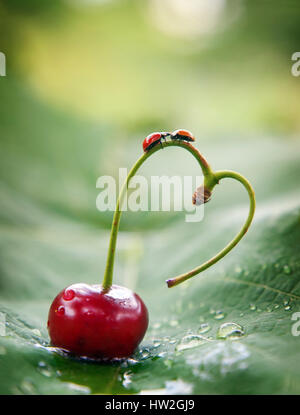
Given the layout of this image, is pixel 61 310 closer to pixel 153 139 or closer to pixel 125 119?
pixel 153 139

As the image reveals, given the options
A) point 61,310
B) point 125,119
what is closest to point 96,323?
point 61,310

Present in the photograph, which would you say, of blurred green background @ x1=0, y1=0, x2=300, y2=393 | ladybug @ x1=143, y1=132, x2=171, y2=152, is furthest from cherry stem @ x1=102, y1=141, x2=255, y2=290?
blurred green background @ x1=0, y1=0, x2=300, y2=393

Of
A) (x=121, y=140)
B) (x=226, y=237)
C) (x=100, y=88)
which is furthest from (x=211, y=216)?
(x=100, y=88)

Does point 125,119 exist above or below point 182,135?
above

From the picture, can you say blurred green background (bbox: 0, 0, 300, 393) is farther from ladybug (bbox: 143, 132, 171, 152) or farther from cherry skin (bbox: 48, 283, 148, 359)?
ladybug (bbox: 143, 132, 171, 152)

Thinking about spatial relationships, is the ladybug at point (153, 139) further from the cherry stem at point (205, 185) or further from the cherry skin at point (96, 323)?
the cherry skin at point (96, 323)

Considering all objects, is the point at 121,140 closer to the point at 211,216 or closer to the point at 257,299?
the point at 211,216
